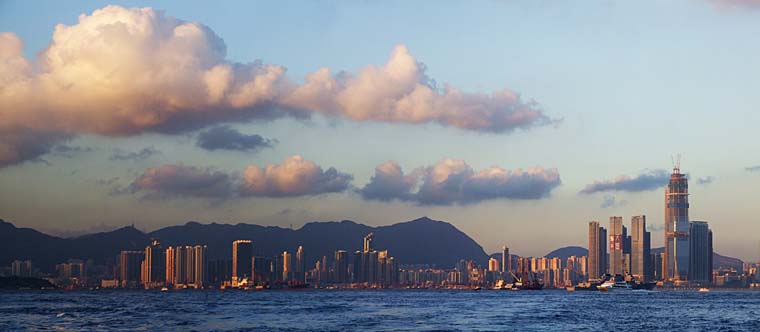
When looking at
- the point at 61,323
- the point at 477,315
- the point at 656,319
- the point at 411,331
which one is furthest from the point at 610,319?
the point at 61,323

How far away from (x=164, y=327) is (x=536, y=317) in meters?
53.7

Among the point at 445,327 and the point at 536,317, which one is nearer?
the point at 445,327

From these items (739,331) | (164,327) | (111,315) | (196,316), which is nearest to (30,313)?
(111,315)

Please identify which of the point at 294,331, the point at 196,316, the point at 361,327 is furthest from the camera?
the point at 196,316

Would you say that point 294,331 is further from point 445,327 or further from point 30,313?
point 30,313

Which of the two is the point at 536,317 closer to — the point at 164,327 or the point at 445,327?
the point at 445,327

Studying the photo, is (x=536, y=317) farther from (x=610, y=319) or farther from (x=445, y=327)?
(x=445, y=327)

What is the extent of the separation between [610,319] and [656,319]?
6.37 m

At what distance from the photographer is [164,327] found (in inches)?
4107

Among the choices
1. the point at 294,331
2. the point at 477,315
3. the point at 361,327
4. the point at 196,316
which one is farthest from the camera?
the point at 477,315

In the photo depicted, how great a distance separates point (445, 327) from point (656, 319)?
38.7 metres

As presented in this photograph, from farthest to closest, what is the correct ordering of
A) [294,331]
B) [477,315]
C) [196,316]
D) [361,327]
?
[477,315], [196,316], [361,327], [294,331]

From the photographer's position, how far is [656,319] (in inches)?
5217

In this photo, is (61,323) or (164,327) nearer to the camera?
(164,327)
